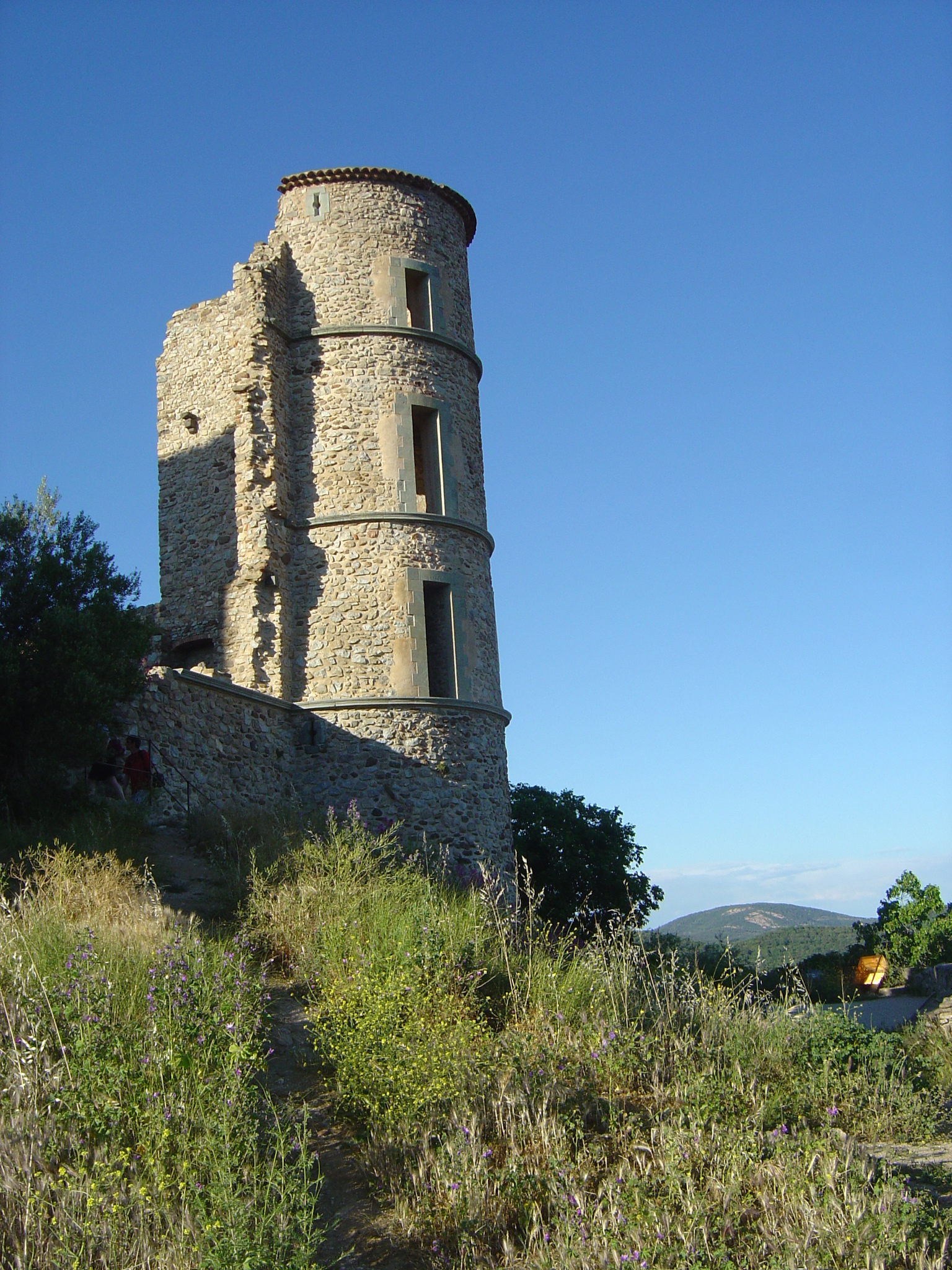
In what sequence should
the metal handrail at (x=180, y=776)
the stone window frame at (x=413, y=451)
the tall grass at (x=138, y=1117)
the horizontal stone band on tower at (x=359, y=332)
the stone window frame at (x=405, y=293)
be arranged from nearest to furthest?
1. the tall grass at (x=138, y=1117)
2. the metal handrail at (x=180, y=776)
3. the stone window frame at (x=413, y=451)
4. the horizontal stone band on tower at (x=359, y=332)
5. the stone window frame at (x=405, y=293)

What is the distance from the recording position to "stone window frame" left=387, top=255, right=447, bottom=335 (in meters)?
17.2

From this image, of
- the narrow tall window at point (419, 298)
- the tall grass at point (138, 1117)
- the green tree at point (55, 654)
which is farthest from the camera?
the narrow tall window at point (419, 298)

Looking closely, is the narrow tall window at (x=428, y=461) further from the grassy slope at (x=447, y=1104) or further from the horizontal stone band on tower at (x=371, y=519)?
the grassy slope at (x=447, y=1104)

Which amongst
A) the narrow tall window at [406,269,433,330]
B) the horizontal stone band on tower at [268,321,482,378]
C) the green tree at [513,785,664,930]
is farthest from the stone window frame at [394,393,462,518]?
the green tree at [513,785,664,930]

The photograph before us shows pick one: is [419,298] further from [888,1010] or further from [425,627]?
[888,1010]

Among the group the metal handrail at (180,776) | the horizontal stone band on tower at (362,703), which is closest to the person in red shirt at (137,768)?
the metal handrail at (180,776)

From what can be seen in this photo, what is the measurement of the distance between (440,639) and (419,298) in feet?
18.7

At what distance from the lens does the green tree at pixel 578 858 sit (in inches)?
794

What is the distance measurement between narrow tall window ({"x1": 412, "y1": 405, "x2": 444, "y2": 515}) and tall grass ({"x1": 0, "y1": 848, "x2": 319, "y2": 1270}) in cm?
1086

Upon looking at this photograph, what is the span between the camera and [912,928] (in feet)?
69.0

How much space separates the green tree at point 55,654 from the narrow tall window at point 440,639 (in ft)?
15.9

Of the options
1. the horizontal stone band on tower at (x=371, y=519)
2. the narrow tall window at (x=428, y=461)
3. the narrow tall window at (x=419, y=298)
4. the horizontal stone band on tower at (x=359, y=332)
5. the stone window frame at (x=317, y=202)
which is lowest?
the horizontal stone band on tower at (x=371, y=519)

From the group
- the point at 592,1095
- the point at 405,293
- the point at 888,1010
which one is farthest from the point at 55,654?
the point at 888,1010

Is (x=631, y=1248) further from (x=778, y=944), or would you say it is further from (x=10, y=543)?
(x=778, y=944)
